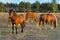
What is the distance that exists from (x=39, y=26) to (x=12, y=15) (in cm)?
506

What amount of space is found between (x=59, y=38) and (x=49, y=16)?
698 centimetres

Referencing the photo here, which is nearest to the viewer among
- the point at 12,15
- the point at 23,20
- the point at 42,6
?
the point at 12,15

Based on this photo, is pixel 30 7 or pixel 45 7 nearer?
pixel 30 7

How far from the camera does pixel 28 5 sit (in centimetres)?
7656

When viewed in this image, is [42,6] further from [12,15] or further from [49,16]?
[12,15]

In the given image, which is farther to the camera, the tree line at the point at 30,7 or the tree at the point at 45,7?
the tree at the point at 45,7

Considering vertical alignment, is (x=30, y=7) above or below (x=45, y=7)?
above

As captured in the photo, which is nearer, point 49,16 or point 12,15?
point 12,15

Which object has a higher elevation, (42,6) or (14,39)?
(14,39)

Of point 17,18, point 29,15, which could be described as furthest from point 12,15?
point 29,15

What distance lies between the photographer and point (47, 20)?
2197 centimetres

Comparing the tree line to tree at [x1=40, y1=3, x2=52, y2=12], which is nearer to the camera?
the tree line

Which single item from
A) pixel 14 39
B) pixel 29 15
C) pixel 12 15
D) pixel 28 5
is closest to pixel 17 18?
pixel 12 15

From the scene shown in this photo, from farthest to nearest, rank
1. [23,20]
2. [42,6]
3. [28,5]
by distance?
[42,6]
[28,5]
[23,20]
